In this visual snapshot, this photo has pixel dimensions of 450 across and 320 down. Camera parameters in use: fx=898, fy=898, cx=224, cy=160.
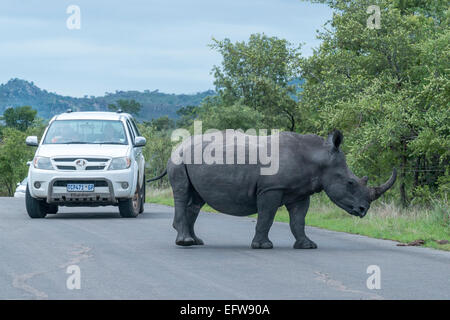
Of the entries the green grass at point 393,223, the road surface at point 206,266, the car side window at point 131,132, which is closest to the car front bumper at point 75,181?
the car side window at point 131,132

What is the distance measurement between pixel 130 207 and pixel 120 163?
3.38 feet

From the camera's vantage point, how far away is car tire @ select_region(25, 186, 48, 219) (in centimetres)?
1831

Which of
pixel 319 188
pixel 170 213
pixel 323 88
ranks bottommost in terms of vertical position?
pixel 170 213

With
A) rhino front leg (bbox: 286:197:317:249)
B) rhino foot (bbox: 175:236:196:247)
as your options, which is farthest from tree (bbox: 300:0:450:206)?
rhino foot (bbox: 175:236:196:247)

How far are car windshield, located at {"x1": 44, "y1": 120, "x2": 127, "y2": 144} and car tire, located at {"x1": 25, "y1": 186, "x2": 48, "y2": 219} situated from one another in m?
1.29

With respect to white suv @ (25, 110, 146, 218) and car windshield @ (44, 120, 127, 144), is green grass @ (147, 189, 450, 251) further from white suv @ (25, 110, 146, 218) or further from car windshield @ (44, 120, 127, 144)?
car windshield @ (44, 120, 127, 144)

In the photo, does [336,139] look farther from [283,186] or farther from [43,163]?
[43,163]

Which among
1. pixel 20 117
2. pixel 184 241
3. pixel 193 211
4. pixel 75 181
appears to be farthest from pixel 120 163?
pixel 20 117

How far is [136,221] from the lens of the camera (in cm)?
1773

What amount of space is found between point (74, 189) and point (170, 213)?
11.8ft

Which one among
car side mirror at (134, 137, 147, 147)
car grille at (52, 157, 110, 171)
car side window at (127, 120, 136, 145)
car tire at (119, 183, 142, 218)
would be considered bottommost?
car tire at (119, 183, 142, 218)
